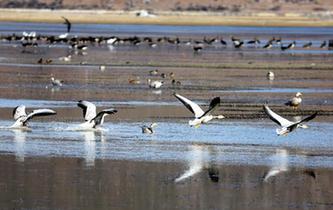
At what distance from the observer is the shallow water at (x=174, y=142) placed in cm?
1662

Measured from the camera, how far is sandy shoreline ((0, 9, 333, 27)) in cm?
10631

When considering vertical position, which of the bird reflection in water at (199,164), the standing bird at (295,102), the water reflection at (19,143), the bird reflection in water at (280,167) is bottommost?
the bird reflection in water at (280,167)

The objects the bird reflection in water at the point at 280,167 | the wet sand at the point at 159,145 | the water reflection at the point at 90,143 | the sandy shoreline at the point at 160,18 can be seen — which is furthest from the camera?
the sandy shoreline at the point at 160,18

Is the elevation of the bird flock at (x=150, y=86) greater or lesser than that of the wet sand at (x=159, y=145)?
greater

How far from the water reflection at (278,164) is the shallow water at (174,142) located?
0.10 meters

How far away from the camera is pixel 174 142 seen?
1845 cm

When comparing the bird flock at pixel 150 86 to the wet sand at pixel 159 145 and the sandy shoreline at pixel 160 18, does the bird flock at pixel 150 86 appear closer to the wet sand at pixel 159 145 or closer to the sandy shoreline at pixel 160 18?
the wet sand at pixel 159 145

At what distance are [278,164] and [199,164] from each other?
44.0 inches

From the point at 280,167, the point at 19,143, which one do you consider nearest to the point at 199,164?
the point at 280,167

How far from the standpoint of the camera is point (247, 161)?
16406 mm

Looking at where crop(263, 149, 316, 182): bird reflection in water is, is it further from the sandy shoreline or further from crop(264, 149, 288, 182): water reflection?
the sandy shoreline

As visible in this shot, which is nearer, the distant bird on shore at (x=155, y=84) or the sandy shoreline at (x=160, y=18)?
the distant bird on shore at (x=155, y=84)

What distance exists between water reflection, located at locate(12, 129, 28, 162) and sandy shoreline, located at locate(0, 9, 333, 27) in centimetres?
8312

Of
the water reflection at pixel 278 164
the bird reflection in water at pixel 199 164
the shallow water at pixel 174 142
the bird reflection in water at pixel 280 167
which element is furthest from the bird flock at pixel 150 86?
the bird reflection in water at pixel 199 164
